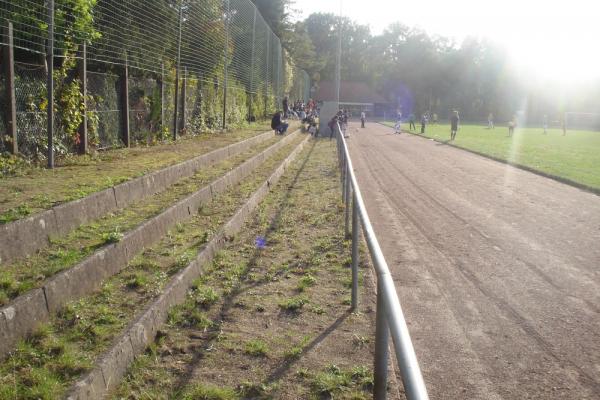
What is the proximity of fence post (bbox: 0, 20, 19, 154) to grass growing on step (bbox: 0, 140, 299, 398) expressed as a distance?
2.93 metres

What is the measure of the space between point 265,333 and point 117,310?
3.65ft

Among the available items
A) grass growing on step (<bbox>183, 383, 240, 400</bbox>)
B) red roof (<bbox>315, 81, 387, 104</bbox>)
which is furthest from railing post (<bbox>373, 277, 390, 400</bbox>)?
red roof (<bbox>315, 81, 387, 104</bbox>)

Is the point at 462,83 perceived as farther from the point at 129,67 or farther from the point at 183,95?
the point at 129,67

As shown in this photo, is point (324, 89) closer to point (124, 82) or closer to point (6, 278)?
point (124, 82)

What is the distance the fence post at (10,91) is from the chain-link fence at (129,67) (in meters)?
0.08

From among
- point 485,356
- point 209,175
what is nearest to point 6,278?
point 485,356

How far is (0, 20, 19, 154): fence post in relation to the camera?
7133 mm

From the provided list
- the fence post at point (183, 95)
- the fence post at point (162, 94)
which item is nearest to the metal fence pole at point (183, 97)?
the fence post at point (183, 95)

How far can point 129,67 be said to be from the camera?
11680mm

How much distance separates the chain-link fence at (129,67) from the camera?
8047mm

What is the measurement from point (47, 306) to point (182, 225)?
3.05 meters

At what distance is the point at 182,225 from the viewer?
6504 millimetres

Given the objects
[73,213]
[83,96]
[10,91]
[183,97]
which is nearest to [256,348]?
[73,213]

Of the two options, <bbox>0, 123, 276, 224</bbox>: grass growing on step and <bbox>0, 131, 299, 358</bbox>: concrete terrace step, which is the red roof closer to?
<bbox>0, 123, 276, 224</bbox>: grass growing on step
